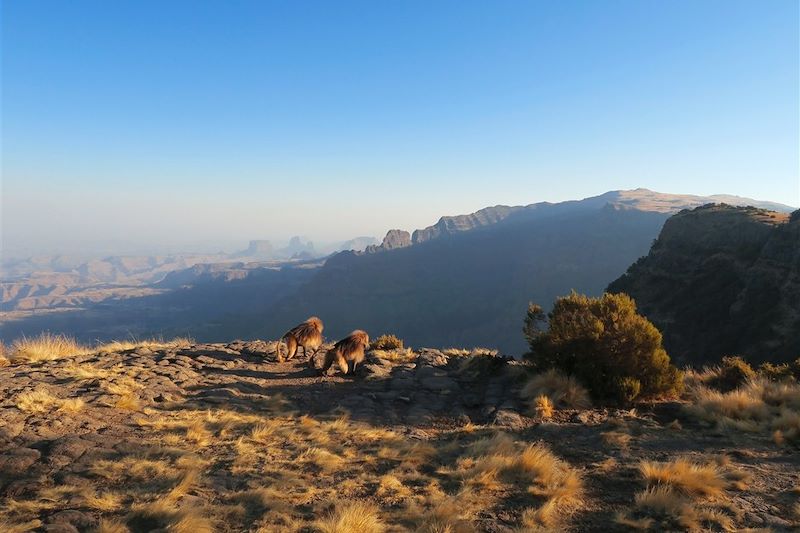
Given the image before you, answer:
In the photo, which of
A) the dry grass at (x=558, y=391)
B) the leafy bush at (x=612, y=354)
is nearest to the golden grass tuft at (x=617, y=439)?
the dry grass at (x=558, y=391)

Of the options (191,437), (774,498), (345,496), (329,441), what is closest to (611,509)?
(774,498)

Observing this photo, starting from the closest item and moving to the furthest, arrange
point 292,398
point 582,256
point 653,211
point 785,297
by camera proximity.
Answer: point 292,398 → point 785,297 → point 582,256 → point 653,211

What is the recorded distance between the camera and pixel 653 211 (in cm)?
19538

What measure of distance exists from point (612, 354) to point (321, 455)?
26.6 feet

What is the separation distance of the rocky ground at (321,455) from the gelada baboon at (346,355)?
990mm

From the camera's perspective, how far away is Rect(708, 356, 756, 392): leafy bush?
39.7 feet

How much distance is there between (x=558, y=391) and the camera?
35.0ft

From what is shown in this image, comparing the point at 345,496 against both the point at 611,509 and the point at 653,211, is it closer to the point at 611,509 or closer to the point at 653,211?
the point at 611,509

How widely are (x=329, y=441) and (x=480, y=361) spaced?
701 cm

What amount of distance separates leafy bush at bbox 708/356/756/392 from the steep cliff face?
2672 centimetres

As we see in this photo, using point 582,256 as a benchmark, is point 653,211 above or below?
above

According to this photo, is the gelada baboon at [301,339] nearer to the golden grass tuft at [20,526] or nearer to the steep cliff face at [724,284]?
the golden grass tuft at [20,526]

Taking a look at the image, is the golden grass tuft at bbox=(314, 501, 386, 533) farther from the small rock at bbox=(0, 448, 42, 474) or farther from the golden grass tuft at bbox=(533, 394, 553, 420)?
the golden grass tuft at bbox=(533, 394, 553, 420)

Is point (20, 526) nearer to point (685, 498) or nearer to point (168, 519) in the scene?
point (168, 519)
